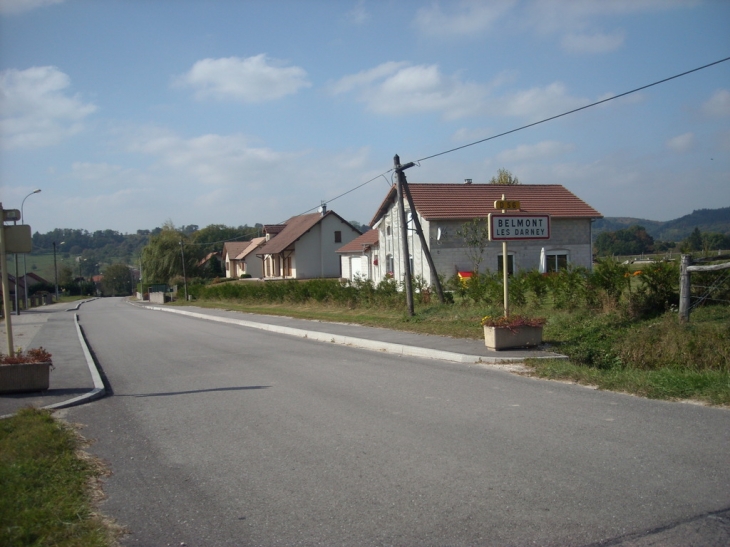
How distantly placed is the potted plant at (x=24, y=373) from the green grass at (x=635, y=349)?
27.1 feet

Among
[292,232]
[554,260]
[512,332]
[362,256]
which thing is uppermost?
[292,232]

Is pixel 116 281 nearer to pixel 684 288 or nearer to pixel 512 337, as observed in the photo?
pixel 512 337

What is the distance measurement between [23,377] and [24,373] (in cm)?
7

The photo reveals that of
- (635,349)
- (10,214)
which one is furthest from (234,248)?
(635,349)

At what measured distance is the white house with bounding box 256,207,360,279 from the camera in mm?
57406

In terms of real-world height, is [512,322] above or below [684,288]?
below

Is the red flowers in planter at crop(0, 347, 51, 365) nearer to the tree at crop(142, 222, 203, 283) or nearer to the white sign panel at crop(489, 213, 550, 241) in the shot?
the white sign panel at crop(489, 213, 550, 241)

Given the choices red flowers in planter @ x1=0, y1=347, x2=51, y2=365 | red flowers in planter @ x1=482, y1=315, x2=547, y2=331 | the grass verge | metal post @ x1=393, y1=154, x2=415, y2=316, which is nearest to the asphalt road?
the grass verge

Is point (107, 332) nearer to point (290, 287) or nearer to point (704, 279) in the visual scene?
point (290, 287)

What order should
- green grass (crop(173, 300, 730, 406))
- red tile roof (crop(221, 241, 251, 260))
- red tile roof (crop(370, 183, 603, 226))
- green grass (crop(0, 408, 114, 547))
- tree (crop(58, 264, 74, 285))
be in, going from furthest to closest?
tree (crop(58, 264, 74, 285)) → red tile roof (crop(221, 241, 251, 260)) → red tile roof (crop(370, 183, 603, 226)) → green grass (crop(173, 300, 730, 406)) → green grass (crop(0, 408, 114, 547))

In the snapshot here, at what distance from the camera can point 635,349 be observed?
466 inches

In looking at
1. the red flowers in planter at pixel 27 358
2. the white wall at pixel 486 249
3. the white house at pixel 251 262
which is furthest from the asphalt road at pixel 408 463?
the white house at pixel 251 262

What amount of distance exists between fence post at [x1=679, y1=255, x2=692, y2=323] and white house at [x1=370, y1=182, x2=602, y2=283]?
18340 millimetres

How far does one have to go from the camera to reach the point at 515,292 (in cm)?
1944
